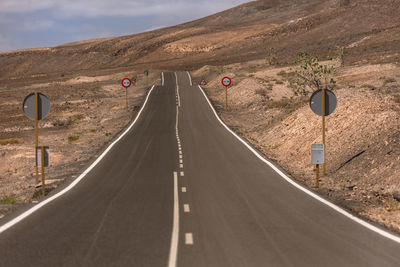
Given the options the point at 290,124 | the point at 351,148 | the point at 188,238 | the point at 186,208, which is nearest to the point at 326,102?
the point at 351,148

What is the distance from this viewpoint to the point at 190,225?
10.1 meters

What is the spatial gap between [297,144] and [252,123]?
13256mm

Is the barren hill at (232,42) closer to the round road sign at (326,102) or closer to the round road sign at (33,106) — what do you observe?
the round road sign at (326,102)

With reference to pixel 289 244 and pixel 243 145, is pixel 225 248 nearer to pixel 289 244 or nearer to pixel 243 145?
pixel 289 244

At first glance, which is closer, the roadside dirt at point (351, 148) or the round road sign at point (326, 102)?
the roadside dirt at point (351, 148)

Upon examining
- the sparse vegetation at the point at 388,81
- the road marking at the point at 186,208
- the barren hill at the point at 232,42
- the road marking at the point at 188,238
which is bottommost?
the road marking at the point at 188,238

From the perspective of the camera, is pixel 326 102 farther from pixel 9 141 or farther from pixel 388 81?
pixel 388 81

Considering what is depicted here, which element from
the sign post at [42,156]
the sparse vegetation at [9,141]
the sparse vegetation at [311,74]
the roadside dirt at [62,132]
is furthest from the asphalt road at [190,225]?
the sparse vegetation at [311,74]

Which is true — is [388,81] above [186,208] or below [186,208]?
above

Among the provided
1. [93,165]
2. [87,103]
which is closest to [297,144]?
[93,165]

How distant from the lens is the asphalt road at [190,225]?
7.88 meters

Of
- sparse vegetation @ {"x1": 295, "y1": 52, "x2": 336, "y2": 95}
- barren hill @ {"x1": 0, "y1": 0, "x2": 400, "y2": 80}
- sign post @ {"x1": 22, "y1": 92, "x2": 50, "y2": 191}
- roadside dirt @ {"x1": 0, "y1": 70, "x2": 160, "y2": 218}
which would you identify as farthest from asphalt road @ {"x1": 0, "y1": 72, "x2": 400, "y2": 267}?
barren hill @ {"x1": 0, "y1": 0, "x2": 400, "y2": 80}

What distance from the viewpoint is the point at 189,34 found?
182125 mm

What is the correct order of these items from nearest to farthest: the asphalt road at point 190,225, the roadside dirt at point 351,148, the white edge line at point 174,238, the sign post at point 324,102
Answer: the white edge line at point 174,238, the asphalt road at point 190,225, the roadside dirt at point 351,148, the sign post at point 324,102
